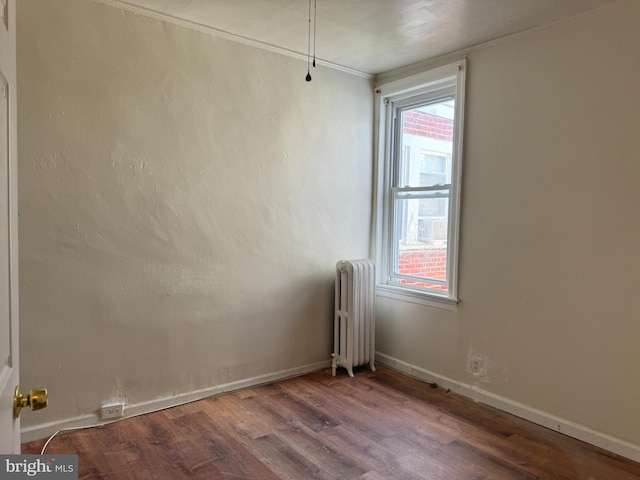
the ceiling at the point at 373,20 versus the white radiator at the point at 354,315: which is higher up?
the ceiling at the point at 373,20

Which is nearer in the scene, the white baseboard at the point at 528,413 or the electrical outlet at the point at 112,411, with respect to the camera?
the white baseboard at the point at 528,413

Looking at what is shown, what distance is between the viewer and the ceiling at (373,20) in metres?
2.60

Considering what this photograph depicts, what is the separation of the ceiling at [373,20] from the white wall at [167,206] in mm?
176

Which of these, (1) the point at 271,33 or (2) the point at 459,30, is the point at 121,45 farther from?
(2) the point at 459,30

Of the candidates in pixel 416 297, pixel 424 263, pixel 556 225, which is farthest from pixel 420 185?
pixel 556 225

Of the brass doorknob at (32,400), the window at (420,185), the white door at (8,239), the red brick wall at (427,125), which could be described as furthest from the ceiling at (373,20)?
the brass doorknob at (32,400)

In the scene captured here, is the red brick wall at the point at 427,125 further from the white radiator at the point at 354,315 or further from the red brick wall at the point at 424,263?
the white radiator at the point at 354,315

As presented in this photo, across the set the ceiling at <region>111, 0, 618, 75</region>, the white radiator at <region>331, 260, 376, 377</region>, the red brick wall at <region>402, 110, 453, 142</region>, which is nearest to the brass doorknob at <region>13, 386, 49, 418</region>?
the ceiling at <region>111, 0, 618, 75</region>

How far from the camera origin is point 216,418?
289 cm

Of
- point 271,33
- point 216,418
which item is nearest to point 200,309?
point 216,418

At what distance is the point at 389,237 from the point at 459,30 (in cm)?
177

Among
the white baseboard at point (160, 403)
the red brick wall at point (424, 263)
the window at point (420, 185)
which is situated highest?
the window at point (420, 185)

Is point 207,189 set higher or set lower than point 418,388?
higher

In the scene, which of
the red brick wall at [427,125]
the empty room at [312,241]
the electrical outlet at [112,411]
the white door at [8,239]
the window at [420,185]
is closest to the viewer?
the white door at [8,239]
